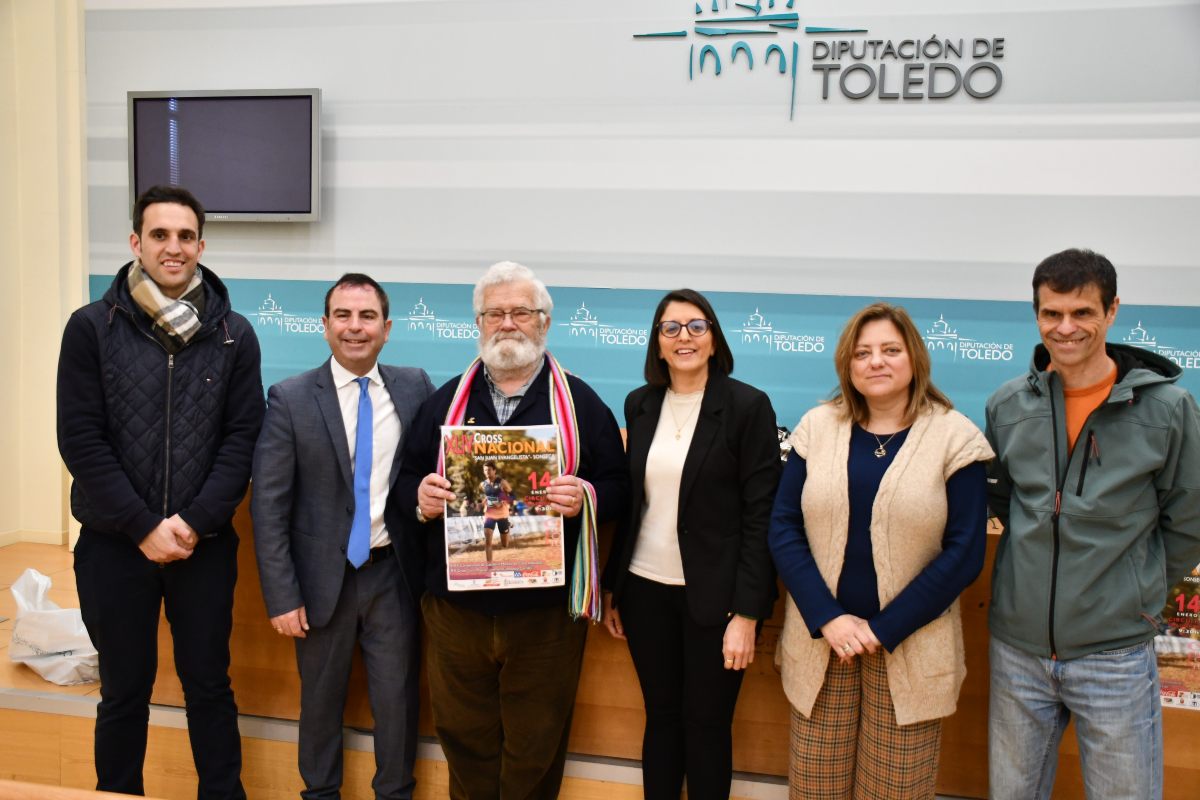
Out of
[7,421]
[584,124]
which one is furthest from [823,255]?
[7,421]

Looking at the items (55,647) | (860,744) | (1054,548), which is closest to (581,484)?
(860,744)

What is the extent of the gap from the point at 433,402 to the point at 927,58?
3.47 metres

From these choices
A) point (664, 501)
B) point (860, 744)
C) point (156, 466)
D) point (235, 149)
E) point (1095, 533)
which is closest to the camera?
point (1095, 533)

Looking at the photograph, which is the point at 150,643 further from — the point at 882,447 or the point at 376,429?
the point at 882,447

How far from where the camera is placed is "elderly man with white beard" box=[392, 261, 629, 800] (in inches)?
82.7

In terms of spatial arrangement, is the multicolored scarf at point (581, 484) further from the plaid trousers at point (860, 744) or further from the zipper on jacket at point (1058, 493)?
the zipper on jacket at point (1058, 493)

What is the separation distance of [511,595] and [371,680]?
25.7 inches

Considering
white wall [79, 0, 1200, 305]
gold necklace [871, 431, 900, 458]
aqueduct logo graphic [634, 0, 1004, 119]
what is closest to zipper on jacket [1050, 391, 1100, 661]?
gold necklace [871, 431, 900, 458]

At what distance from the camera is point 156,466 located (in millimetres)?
2178

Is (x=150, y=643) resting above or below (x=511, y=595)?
below

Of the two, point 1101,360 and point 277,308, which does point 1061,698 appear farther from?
point 277,308

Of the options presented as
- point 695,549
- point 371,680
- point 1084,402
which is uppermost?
point 1084,402

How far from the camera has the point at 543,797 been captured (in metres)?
2.29

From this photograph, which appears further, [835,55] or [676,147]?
[676,147]
